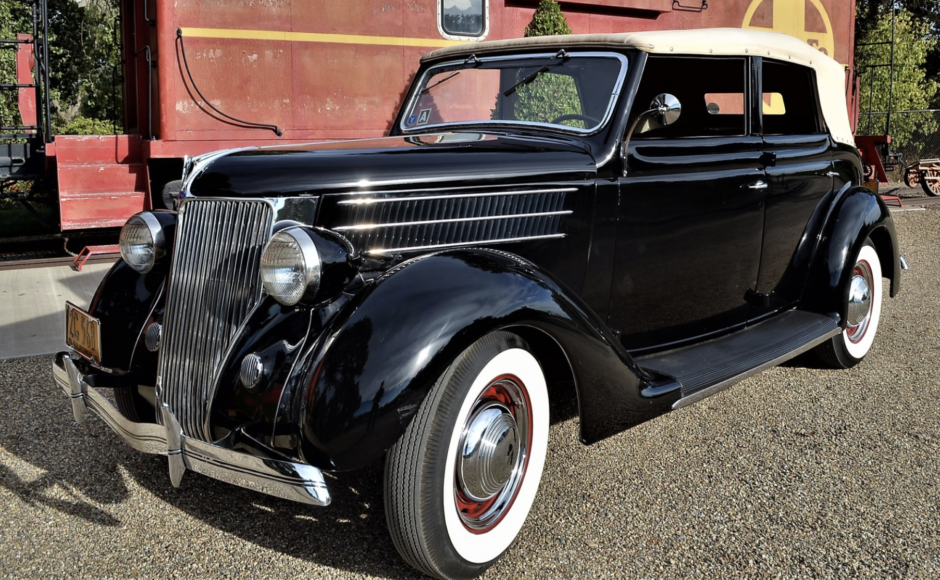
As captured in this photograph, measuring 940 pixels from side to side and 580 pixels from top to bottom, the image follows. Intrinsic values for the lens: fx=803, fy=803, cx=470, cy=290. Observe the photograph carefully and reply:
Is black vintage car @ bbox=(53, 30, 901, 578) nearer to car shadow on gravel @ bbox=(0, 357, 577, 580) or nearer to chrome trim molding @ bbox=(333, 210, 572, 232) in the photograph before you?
chrome trim molding @ bbox=(333, 210, 572, 232)

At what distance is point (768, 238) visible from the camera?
159 inches

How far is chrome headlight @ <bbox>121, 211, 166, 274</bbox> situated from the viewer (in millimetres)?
3008

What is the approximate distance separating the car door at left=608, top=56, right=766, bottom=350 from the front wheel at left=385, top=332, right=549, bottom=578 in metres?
0.90

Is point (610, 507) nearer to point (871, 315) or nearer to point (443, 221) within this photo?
point (443, 221)

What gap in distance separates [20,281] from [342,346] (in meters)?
5.56

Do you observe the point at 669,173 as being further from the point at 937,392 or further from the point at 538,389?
the point at 937,392

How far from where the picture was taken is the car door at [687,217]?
3.38 meters

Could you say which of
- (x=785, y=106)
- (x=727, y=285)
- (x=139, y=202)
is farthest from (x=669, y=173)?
(x=139, y=202)

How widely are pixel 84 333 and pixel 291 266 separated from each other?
3.80ft

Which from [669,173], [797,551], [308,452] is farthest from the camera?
[669,173]

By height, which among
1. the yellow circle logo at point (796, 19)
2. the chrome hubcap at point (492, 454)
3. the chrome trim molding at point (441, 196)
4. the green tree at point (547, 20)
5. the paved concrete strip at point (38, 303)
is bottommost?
the paved concrete strip at point (38, 303)

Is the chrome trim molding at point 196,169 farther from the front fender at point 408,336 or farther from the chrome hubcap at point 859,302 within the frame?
the chrome hubcap at point 859,302

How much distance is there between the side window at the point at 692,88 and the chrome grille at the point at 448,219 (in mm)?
693

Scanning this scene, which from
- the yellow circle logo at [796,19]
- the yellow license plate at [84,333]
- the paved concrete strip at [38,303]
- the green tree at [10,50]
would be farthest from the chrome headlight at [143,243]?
the green tree at [10,50]
